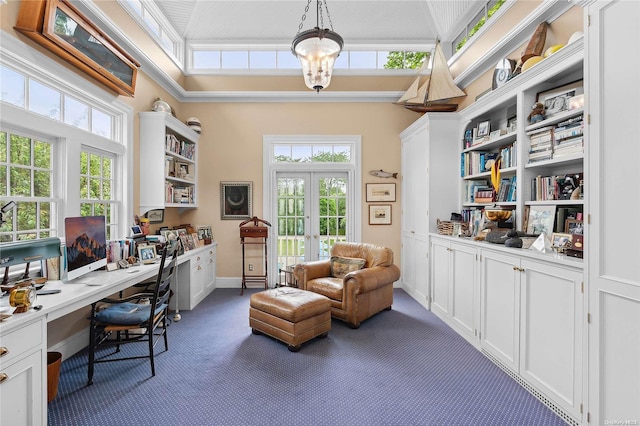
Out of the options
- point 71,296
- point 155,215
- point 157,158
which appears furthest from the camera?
point 155,215

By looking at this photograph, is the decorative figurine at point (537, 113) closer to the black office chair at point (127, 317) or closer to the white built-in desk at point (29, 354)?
the black office chair at point (127, 317)

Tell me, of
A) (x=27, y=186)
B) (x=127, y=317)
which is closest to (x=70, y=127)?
(x=27, y=186)

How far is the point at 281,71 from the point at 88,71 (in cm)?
282

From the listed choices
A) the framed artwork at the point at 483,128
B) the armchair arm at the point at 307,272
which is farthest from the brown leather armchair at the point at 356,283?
the framed artwork at the point at 483,128

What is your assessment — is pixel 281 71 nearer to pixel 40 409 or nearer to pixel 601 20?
pixel 601 20

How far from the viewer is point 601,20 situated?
1.58 meters

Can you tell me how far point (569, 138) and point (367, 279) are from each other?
2240 millimetres

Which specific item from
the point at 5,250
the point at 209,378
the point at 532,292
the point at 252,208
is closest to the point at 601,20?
the point at 532,292

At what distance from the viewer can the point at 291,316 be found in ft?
8.92

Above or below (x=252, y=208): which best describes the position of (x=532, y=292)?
below

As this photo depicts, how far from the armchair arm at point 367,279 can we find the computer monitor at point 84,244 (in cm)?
242

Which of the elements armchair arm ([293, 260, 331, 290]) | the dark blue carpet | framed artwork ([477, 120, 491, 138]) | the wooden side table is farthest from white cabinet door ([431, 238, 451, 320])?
the wooden side table

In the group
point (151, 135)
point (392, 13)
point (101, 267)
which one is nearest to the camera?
point (101, 267)

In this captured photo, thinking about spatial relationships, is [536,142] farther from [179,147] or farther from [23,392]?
[179,147]
